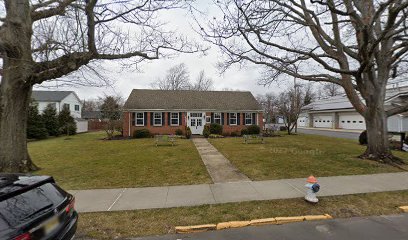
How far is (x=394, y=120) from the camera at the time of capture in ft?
91.2

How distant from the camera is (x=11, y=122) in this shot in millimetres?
7965

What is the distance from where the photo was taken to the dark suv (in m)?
2.28

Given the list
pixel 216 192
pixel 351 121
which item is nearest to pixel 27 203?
pixel 216 192

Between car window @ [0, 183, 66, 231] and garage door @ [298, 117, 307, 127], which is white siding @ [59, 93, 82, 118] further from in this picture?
garage door @ [298, 117, 307, 127]

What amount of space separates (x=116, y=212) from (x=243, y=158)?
706 centimetres

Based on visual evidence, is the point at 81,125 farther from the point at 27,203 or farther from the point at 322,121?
the point at 322,121

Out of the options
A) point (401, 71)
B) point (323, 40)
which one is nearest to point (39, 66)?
point (323, 40)

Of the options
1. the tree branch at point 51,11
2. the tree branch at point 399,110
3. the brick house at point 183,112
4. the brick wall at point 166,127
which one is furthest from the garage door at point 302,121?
the tree branch at point 51,11

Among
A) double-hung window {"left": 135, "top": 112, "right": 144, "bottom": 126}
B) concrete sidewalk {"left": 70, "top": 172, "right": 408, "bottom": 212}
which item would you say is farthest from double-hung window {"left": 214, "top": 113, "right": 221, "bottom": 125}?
concrete sidewalk {"left": 70, "top": 172, "right": 408, "bottom": 212}

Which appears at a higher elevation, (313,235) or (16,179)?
(16,179)

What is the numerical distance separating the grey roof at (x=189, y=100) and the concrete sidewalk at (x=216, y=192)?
60.8 ft

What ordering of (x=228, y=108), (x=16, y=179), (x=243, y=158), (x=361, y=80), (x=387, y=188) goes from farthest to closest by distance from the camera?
(x=228, y=108), (x=243, y=158), (x=361, y=80), (x=387, y=188), (x=16, y=179)

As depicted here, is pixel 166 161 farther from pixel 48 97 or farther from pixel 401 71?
pixel 48 97

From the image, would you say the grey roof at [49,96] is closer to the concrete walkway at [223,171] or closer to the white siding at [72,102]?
the white siding at [72,102]
